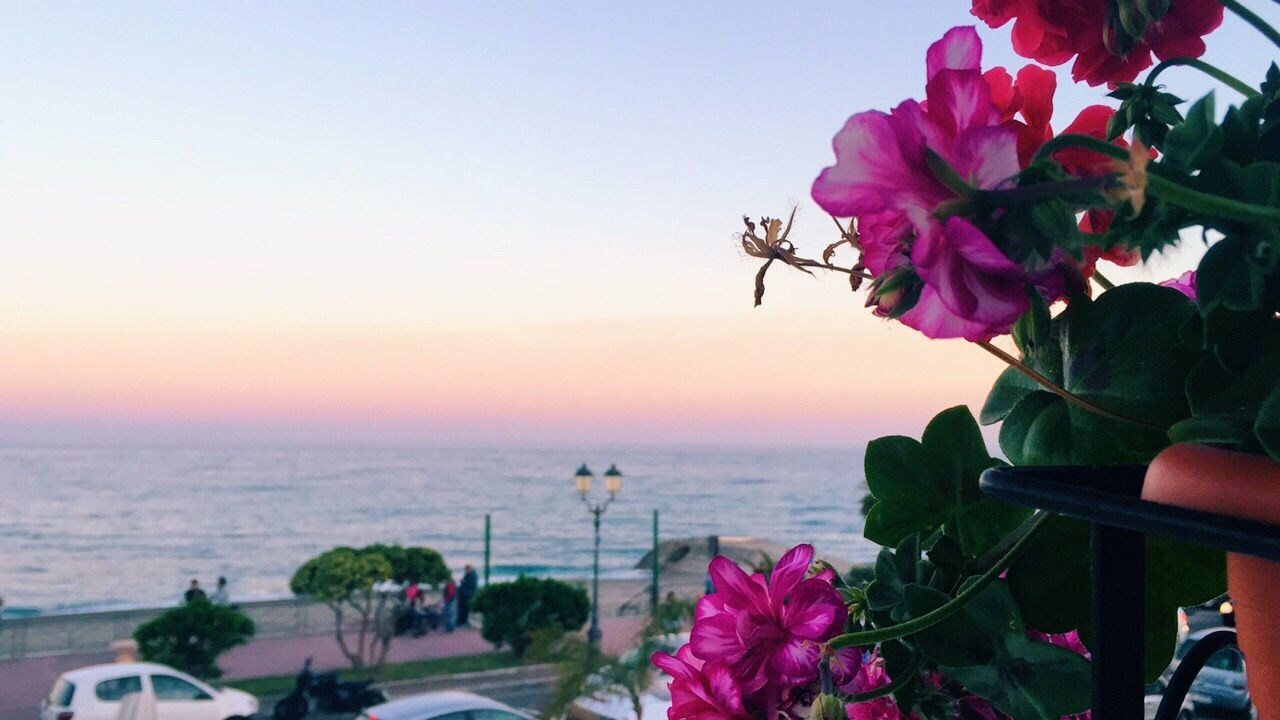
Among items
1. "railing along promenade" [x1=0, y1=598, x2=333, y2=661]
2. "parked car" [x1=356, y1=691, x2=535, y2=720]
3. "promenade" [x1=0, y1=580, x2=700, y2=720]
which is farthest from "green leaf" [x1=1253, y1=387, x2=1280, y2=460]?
"railing along promenade" [x1=0, y1=598, x2=333, y2=661]

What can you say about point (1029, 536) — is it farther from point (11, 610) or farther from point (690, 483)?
point (690, 483)

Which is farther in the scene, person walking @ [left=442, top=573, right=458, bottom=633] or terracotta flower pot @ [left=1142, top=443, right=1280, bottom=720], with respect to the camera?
person walking @ [left=442, top=573, right=458, bottom=633]

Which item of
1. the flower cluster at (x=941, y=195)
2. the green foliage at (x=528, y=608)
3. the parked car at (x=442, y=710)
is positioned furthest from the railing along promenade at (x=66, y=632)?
the flower cluster at (x=941, y=195)

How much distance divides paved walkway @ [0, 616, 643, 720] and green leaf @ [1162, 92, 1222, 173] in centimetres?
1397

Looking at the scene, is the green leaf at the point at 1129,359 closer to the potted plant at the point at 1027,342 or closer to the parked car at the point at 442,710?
the potted plant at the point at 1027,342

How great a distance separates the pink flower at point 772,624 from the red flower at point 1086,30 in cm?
26

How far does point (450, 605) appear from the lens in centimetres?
1742

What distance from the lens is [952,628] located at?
408mm

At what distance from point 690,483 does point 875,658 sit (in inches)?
1946

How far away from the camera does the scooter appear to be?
11000 mm

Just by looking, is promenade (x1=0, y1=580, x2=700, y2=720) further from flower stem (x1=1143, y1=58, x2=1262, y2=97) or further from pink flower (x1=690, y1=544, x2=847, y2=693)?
flower stem (x1=1143, y1=58, x2=1262, y2=97)

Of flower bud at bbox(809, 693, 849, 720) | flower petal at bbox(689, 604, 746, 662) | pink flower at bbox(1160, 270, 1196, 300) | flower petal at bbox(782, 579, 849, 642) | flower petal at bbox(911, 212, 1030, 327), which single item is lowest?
flower bud at bbox(809, 693, 849, 720)

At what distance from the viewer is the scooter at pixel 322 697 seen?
36.1ft

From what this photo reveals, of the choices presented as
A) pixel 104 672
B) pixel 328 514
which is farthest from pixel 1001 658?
pixel 328 514
